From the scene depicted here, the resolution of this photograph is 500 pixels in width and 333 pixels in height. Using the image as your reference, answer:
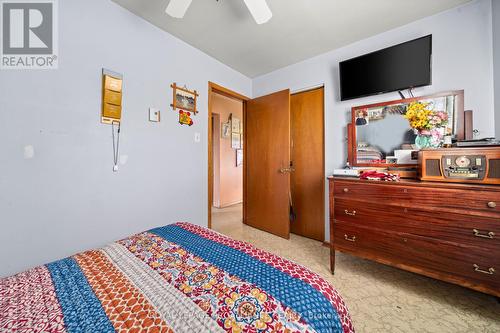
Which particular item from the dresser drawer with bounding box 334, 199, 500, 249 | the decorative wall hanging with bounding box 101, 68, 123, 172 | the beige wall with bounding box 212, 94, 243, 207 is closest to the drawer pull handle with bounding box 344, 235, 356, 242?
the dresser drawer with bounding box 334, 199, 500, 249

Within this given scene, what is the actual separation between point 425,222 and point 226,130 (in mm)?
3773

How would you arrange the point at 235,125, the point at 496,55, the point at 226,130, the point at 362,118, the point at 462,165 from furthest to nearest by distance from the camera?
1. the point at 235,125
2. the point at 226,130
3. the point at 362,118
4. the point at 496,55
5. the point at 462,165

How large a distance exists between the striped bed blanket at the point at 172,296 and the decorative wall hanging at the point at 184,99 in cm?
165

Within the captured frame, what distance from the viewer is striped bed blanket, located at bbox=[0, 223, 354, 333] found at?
58 centimetres

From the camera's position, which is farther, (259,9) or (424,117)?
(424,117)

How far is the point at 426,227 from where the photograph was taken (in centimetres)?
137

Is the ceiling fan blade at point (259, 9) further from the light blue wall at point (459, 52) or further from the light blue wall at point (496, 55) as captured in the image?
the light blue wall at point (496, 55)

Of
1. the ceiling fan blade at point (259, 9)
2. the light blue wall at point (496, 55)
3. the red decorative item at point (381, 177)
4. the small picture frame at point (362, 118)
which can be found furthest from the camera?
the small picture frame at point (362, 118)

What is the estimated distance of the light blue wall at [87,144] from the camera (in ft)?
4.14

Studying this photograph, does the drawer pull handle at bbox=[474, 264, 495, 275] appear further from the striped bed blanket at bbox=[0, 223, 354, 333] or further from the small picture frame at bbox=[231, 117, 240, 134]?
the small picture frame at bbox=[231, 117, 240, 134]

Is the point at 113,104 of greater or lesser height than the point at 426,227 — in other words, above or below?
above

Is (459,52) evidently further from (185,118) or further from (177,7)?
(185,118)

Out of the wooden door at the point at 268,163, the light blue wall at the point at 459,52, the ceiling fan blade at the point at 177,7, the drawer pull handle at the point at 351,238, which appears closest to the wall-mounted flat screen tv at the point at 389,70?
the light blue wall at the point at 459,52

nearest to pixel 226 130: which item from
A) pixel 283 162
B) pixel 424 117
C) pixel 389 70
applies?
pixel 283 162
